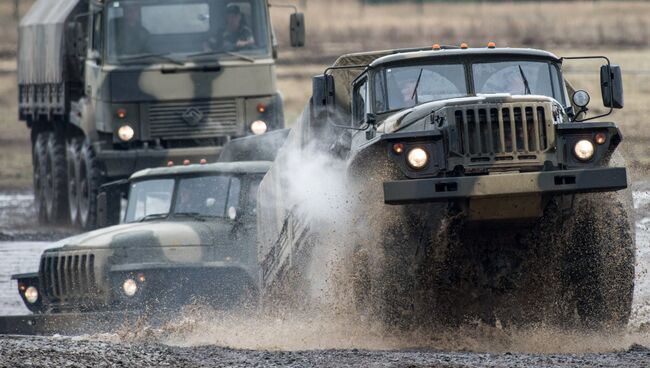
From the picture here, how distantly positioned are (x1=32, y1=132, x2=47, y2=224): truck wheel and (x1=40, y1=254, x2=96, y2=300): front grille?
9942 mm

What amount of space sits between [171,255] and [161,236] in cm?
20

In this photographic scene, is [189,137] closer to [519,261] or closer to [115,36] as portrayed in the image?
[115,36]

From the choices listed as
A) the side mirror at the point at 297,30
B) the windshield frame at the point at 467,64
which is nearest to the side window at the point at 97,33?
the side mirror at the point at 297,30

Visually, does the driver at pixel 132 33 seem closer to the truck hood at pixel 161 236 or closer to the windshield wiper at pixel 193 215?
the windshield wiper at pixel 193 215

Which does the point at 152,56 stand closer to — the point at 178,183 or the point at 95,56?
the point at 95,56

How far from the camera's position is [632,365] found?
9500mm

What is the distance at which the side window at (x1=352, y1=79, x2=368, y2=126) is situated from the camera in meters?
11.8

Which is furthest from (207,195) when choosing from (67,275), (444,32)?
(444,32)

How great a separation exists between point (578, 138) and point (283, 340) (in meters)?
2.62

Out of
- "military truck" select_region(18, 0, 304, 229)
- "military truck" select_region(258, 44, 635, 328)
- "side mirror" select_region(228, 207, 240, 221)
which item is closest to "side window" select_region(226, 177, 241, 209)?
"side mirror" select_region(228, 207, 240, 221)

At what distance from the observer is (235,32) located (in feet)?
68.2

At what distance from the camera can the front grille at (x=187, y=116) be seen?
20.9 meters

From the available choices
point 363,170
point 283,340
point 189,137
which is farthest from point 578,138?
point 189,137

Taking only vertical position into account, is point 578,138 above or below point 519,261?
above
